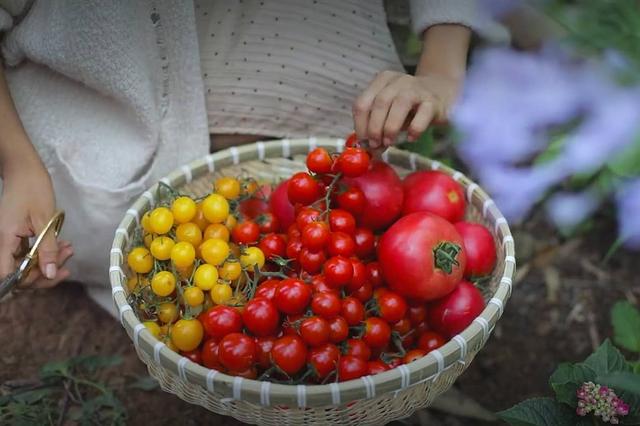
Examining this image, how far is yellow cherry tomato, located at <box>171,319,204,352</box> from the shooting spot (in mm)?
1000

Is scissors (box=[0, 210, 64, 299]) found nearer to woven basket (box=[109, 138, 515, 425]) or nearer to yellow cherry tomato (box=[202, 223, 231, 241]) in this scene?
woven basket (box=[109, 138, 515, 425])

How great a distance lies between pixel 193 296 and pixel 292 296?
0.17 metres

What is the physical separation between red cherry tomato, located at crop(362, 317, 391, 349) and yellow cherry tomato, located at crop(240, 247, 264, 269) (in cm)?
19

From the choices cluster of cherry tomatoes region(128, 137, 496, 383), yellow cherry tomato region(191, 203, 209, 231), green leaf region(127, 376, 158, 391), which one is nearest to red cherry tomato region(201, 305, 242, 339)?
cluster of cherry tomatoes region(128, 137, 496, 383)

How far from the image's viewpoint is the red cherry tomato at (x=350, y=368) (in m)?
0.95

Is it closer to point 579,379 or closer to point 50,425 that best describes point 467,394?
point 579,379

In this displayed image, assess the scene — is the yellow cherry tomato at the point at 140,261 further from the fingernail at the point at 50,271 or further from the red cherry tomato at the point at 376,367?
the red cherry tomato at the point at 376,367

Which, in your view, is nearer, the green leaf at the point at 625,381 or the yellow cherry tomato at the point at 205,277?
the green leaf at the point at 625,381

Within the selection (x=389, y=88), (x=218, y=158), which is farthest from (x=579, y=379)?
(x=218, y=158)

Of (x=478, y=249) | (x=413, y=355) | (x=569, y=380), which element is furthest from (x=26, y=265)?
(x=569, y=380)

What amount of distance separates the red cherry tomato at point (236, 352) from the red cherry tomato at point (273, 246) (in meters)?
0.19

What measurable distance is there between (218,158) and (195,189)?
74 millimetres

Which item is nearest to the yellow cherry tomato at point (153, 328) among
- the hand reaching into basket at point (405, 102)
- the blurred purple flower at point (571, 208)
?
the hand reaching into basket at point (405, 102)

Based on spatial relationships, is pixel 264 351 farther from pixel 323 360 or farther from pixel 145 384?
pixel 145 384
